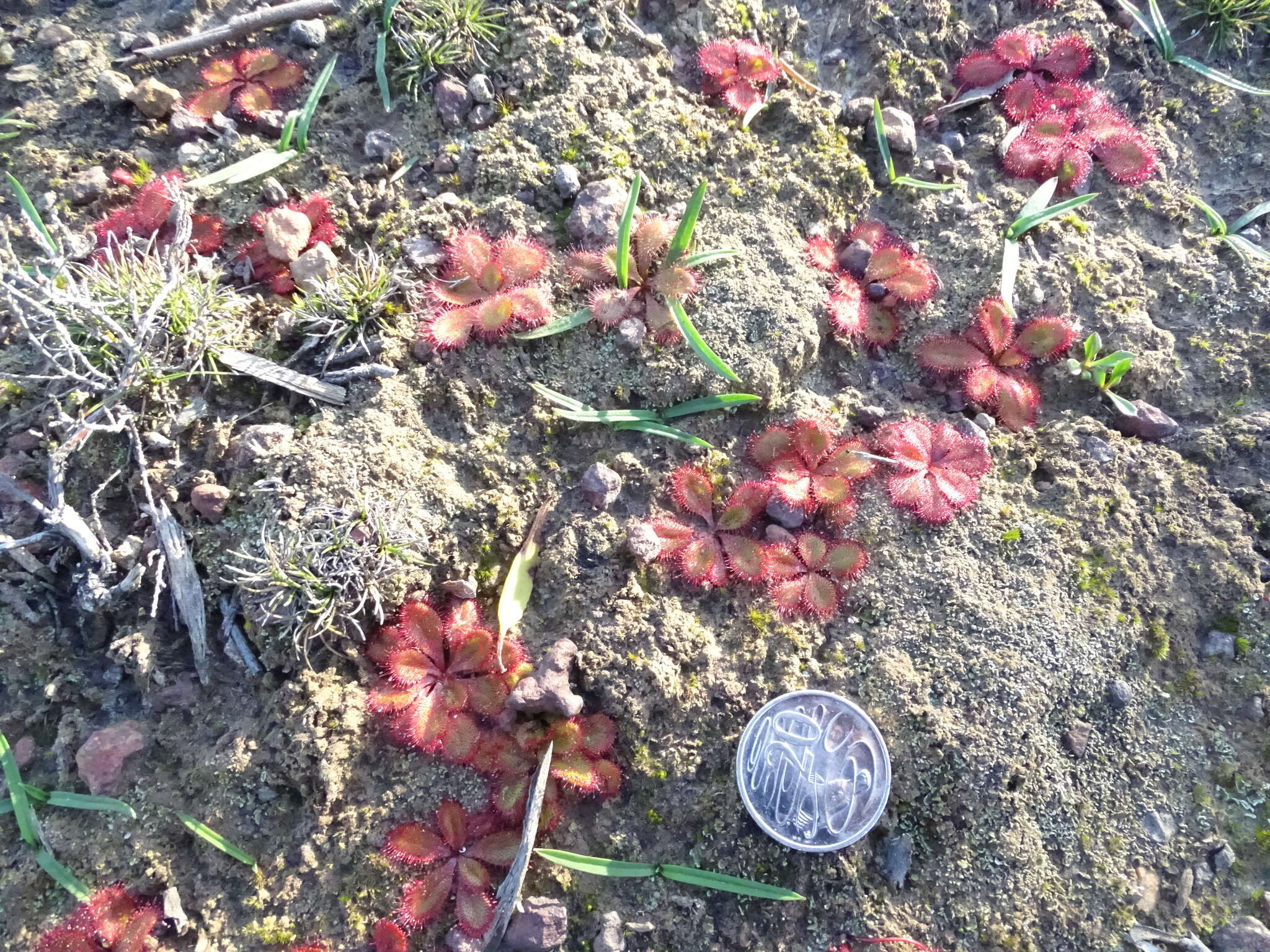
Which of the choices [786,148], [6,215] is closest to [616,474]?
[786,148]

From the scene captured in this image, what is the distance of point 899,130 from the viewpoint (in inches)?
145

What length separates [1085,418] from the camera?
3.29 meters

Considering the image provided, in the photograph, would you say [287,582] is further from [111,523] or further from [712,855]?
[712,855]

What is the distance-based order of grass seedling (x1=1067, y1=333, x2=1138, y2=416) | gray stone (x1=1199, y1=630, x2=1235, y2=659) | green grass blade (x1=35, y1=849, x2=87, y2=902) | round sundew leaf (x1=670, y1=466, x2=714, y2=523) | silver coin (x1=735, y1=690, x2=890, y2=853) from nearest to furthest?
1. green grass blade (x1=35, y1=849, x2=87, y2=902)
2. silver coin (x1=735, y1=690, x2=890, y2=853)
3. gray stone (x1=1199, y1=630, x2=1235, y2=659)
4. round sundew leaf (x1=670, y1=466, x2=714, y2=523)
5. grass seedling (x1=1067, y1=333, x2=1138, y2=416)

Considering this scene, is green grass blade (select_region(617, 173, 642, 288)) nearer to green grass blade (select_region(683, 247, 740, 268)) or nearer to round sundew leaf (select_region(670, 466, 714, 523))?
green grass blade (select_region(683, 247, 740, 268))

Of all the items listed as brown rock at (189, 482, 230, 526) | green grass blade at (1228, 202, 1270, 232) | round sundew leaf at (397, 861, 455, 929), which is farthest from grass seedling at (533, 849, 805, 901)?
green grass blade at (1228, 202, 1270, 232)

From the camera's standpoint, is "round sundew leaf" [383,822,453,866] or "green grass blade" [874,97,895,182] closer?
"round sundew leaf" [383,822,453,866]

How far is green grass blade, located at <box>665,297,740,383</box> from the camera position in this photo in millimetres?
3055

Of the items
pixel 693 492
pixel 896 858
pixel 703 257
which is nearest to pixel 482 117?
pixel 703 257

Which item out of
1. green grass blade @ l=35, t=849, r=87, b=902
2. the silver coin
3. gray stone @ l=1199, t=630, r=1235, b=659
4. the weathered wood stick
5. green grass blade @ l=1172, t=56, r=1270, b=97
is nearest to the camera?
green grass blade @ l=35, t=849, r=87, b=902

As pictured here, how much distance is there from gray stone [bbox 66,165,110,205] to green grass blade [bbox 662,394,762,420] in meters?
2.60

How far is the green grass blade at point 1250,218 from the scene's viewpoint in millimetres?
3730

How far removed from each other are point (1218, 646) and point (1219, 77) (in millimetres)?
3071

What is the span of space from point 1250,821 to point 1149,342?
1.94 metres
